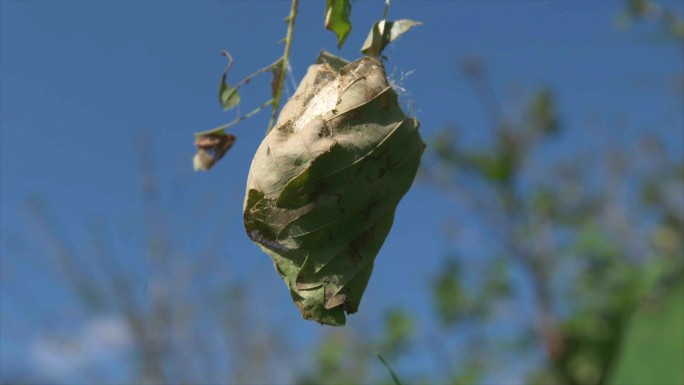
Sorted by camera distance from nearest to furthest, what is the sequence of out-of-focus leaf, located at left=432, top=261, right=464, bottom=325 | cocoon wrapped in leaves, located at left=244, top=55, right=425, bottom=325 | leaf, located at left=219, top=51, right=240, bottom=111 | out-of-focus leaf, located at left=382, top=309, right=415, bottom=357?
cocoon wrapped in leaves, located at left=244, top=55, right=425, bottom=325
leaf, located at left=219, top=51, right=240, bottom=111
out-of-focus leaf, located at left=432, top=261, right=464, bottom=325
out-of-focus leaf, located at left=382, top=309, right=415, bottom=357

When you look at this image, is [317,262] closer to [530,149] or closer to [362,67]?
[362,67]

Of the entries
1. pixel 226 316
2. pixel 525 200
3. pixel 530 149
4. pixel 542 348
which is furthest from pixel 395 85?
pixel 226 316

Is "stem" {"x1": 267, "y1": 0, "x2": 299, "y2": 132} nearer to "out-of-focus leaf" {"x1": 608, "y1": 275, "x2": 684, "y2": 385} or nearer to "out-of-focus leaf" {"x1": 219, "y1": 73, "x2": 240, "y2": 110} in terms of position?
"out-of-focus leaf" {"x1": 219, "y1": 73, "x2": 240, "y2": 110}

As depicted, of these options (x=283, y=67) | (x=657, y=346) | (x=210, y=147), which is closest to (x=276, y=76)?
(x=283, y=67)

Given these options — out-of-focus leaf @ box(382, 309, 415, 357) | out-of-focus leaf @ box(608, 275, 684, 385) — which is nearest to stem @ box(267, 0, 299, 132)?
out-of-focus leaf @ box(608, 275, 684, 385)

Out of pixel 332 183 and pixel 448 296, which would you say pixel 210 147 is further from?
pixel 448 296

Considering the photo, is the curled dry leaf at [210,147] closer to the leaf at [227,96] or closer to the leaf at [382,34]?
the leaf at [227,96]
